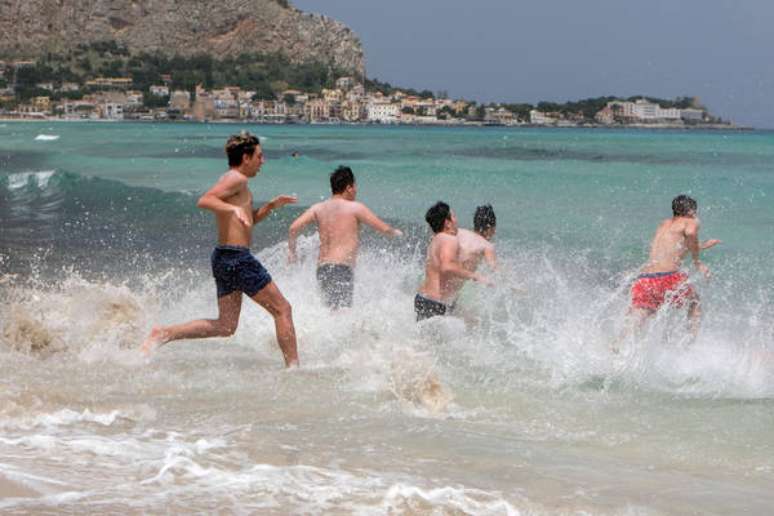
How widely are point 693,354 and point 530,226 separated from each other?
1202 cm

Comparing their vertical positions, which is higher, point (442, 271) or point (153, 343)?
point (442, 271)

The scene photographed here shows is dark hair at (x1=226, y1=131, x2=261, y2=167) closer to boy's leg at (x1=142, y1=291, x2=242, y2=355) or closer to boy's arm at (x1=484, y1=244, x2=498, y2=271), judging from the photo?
boy's leg at (x1=142, y1=291, x2=242, y2=355)

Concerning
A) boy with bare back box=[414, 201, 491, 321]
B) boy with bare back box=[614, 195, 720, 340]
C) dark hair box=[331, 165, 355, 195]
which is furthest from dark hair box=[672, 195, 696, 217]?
dark hair box=[331, 165, 355, 195]

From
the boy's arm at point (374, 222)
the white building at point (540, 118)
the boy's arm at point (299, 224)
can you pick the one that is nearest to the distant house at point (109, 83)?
the white building at point (540, 118)

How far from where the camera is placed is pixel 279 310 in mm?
6371

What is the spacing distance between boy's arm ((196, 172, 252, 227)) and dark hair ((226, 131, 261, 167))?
0.10 meters

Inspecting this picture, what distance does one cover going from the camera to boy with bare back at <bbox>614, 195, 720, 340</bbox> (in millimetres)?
7395

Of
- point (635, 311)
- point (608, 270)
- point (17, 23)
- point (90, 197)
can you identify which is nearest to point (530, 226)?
point (608, 270)

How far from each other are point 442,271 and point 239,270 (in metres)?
1.47

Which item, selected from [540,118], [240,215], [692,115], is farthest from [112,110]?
[240,215]

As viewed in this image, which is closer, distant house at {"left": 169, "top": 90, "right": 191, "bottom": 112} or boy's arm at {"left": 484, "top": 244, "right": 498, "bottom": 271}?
boy's arm at {"left": 484, "top": 244, "right": 498, "bottom": 271}

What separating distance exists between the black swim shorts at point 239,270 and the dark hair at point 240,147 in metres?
0.51

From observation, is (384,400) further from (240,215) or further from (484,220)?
(484,220)

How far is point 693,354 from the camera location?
23.0 ft
